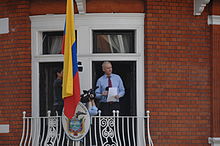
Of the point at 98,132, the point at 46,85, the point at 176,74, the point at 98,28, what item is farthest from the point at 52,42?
the point at 176,74

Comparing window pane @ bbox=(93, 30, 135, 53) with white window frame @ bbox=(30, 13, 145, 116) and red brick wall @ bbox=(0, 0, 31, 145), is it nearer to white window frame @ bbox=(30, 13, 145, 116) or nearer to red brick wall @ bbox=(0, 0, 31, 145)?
white window frame @ bbox=(30, 13, 145, 116)

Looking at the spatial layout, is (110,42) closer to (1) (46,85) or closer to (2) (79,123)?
(1) (46,85)

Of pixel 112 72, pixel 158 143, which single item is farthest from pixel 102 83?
pixel 158 143

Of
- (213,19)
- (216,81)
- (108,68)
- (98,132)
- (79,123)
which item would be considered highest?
(213,19)

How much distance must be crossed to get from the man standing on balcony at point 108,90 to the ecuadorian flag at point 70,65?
2.44 ft

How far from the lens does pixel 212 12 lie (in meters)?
9.22

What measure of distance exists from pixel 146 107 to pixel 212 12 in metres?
2.10

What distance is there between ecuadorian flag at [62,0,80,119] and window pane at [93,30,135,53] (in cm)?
88

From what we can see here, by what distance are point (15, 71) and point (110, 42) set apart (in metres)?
1.82

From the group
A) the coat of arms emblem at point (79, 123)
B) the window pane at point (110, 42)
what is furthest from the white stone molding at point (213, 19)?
the coat of arms emblem at point (79, 123)

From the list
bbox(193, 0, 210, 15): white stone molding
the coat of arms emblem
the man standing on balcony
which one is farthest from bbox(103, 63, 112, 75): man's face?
bbox(193, 0, 210, 15): white stone molding

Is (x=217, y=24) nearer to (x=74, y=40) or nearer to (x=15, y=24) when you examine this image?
(x=74, y=40)

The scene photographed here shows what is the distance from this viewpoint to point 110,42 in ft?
30.0

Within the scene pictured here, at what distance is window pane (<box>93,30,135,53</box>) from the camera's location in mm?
9117
